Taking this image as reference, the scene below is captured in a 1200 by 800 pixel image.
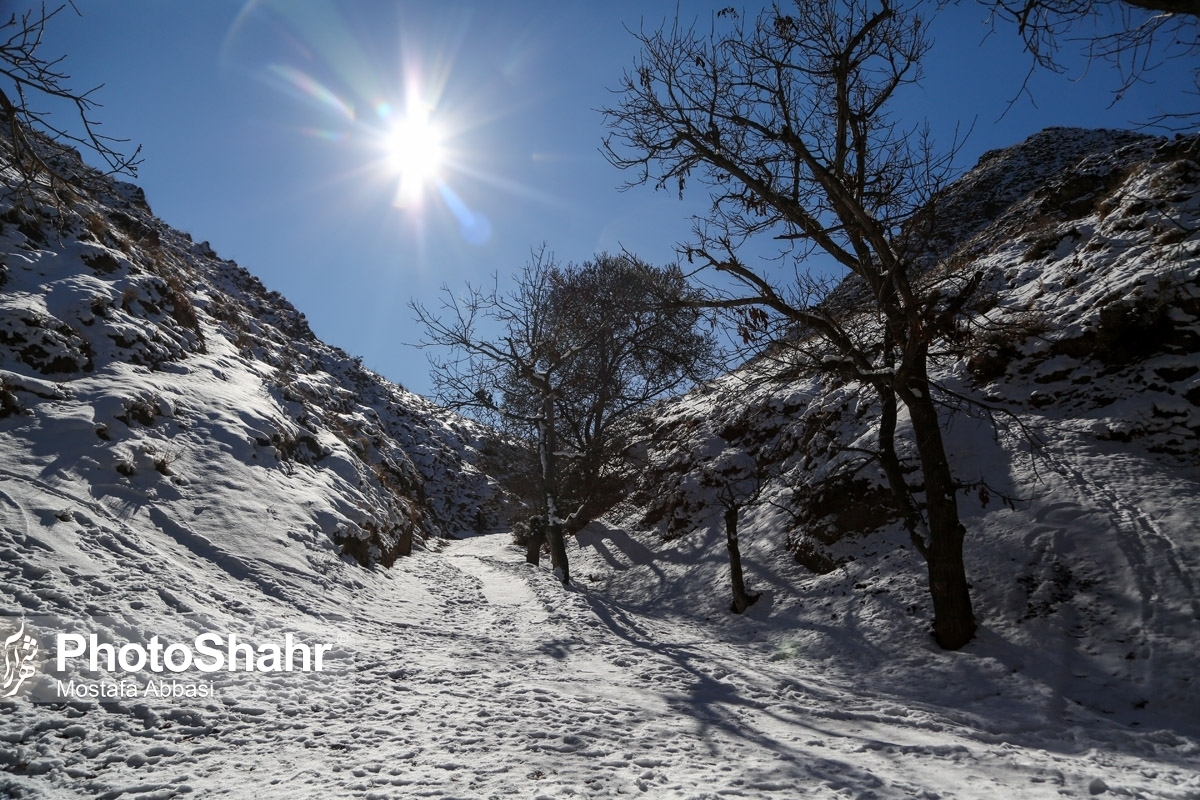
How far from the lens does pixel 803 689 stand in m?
6.03

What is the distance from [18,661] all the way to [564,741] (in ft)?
12.7

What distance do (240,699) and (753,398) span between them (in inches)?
526

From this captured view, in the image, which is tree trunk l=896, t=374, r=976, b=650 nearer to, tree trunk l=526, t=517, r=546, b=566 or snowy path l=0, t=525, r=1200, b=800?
snowy path l=0, t=525, r=1200, b=800

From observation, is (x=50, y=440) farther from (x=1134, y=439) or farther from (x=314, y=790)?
(x=1134, y=439)

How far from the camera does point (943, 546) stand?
21.3ft

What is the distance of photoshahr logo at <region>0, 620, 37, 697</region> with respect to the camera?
3.75 metres

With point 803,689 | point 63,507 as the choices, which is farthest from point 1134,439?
point 63,507

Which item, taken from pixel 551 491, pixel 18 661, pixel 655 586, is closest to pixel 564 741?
pixel 18 661

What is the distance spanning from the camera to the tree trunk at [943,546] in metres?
6.46

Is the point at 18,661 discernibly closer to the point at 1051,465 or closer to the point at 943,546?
the point at 943,546

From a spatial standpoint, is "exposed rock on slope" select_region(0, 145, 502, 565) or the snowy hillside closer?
the snowy hillside

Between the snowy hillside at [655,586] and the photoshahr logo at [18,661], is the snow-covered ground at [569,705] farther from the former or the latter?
the photoshahr logo at [18,661]

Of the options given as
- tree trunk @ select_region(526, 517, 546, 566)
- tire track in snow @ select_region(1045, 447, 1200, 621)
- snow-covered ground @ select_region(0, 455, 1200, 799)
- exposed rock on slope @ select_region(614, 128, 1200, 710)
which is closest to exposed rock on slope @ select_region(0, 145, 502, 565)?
snow-covered ground @ select_region(0, 455, 1200, 799)

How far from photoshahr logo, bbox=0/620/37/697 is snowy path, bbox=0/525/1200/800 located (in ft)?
1.33
